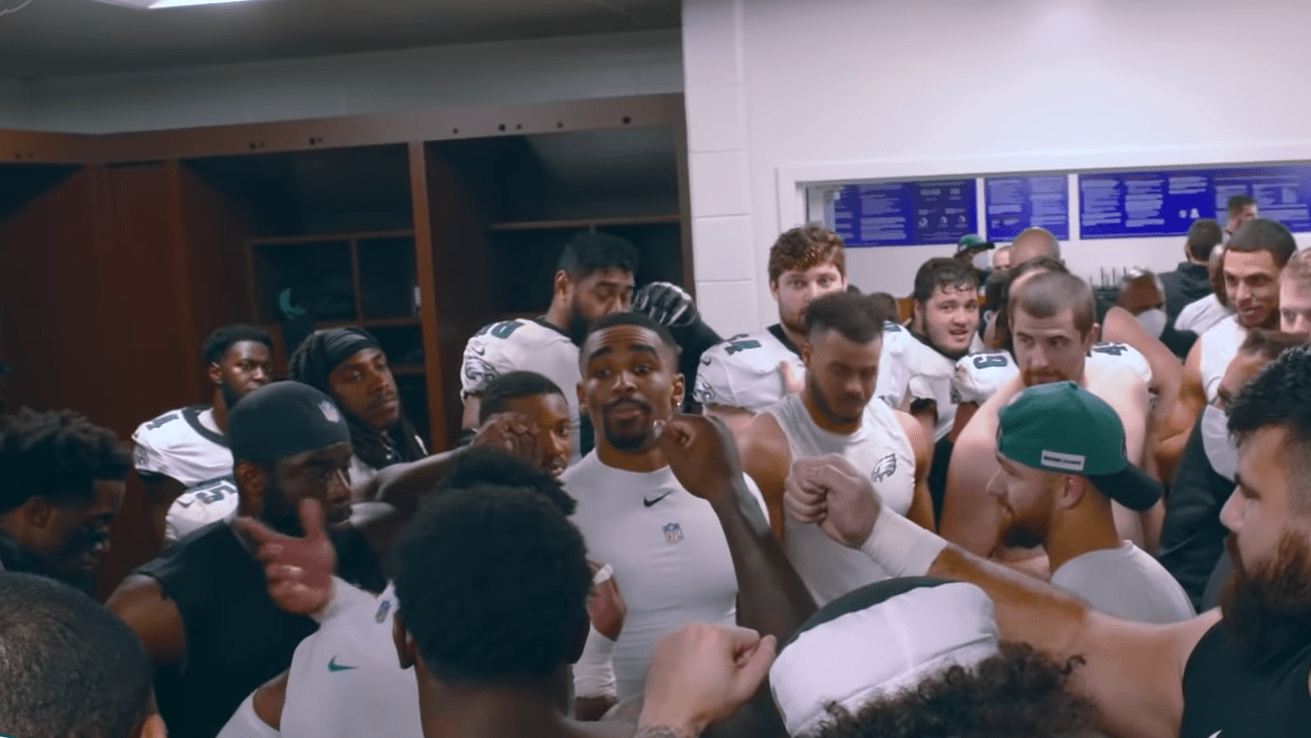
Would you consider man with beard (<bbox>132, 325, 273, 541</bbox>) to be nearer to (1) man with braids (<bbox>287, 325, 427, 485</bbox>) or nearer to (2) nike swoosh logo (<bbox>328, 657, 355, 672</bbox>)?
(1) man with braids (<bbox>287, 325, 427, 485</bbox>)

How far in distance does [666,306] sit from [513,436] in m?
1.38

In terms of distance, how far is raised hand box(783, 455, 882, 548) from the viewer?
5.89ft

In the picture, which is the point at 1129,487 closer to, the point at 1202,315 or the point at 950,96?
the point at 1202,315

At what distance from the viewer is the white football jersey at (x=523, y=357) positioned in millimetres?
3406

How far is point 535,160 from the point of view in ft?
19.5

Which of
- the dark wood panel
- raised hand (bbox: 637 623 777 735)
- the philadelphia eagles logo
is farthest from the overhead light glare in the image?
raised hand (bbox: 637 623 777 735)

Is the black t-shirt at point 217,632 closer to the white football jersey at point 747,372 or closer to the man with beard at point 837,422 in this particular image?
the man with beard at point 837,422

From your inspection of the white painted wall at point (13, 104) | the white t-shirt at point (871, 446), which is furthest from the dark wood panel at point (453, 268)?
the white t-shirt at point (871, 446)

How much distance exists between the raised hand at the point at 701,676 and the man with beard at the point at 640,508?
716mm

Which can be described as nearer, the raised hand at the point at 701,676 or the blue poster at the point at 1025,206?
the raised hand at the point at 701,676

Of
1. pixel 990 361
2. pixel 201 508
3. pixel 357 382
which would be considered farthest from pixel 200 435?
pixel 990 361

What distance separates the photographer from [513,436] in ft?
7.68

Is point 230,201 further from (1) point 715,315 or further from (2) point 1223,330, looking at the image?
(2) point 1223,330

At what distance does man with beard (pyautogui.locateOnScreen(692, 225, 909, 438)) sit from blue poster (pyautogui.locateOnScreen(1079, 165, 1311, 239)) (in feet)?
9.10
